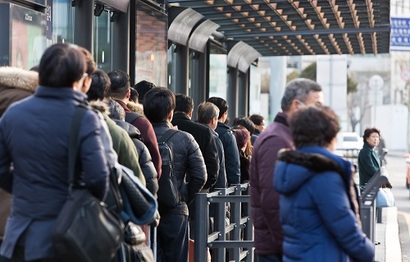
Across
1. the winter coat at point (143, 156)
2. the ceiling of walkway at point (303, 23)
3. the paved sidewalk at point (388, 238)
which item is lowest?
the paved sidewalk at point (388, 238)

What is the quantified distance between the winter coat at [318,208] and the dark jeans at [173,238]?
10.4 feet

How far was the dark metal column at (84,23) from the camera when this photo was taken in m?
12.1

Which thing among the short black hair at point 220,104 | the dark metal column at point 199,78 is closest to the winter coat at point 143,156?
the short black hair at point 220,104

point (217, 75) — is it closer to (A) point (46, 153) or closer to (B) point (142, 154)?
(B) point (142, 154)

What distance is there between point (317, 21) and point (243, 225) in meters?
9.14

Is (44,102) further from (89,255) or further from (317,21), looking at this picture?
(317,21)

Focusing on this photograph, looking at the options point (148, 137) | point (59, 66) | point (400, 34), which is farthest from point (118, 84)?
point (400, 34)

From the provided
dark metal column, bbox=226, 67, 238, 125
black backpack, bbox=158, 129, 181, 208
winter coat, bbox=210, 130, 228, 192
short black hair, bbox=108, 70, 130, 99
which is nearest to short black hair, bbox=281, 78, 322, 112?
short black hair, bbox=108, 70, 130, 99

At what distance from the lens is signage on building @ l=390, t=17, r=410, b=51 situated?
2821cm

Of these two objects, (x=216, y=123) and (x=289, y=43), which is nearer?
(x=216, y=123)

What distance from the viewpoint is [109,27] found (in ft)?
44.9

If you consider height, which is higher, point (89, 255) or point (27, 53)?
point (27, 53)

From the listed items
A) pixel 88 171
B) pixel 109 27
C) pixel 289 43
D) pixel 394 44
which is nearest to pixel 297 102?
pixel 88 171

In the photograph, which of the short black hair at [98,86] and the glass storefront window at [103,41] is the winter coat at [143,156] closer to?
the short black hair at [98,86]
